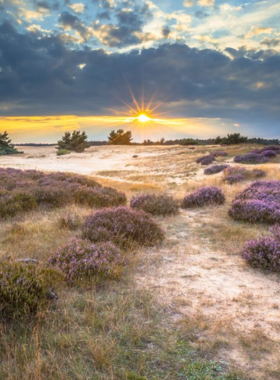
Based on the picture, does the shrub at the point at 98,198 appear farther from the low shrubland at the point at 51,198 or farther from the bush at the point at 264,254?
the bush at the point at 264,254

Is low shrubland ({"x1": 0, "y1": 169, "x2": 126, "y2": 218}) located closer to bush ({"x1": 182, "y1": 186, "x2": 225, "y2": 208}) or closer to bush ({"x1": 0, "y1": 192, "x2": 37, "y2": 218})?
bush ({"x1": 0, "y1": 192, "x2": 37, "y2": 218})

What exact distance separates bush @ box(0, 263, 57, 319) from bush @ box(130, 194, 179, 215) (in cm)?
559

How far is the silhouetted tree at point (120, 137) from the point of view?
6619 cm

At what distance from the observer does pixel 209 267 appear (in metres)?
5.10

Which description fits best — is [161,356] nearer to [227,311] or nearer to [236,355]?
[236,355]

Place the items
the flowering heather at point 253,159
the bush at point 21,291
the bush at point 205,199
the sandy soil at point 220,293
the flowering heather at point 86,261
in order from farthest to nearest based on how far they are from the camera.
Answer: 1. the flowering heather at point 253,159
2. the bush at point 205,199
3. the flowering heather at point 86,261
4. the bush at point 21,291
5. the sandy soil at point 220,293

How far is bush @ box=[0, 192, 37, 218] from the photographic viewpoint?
8.47 m

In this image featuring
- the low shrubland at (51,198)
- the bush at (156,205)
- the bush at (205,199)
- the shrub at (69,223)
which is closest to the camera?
the shrub at (69,223)

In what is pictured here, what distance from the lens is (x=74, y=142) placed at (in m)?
51.6

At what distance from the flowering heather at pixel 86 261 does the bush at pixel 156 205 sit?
13.2ft

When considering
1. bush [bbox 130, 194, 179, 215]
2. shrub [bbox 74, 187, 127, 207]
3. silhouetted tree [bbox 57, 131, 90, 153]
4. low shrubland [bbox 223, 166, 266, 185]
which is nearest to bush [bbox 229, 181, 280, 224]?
bush [bbox 130, 194, 179, 215]

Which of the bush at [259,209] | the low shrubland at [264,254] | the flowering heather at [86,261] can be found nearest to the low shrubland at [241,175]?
the bush at [259,209]

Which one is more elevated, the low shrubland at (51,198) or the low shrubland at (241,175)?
the low shrubland at (241,175)

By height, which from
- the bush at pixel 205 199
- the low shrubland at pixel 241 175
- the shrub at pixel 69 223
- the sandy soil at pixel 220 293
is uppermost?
the low shrubland at pixel 241 175
